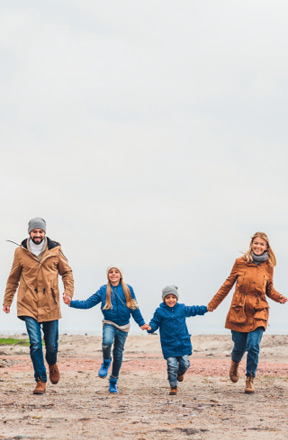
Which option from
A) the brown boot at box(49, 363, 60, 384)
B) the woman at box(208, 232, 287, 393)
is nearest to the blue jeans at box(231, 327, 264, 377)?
the woman at box(208, 232, 287, 393)

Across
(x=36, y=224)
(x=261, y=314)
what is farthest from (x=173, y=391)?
(x=36, y=224)

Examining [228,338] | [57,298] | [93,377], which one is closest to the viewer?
[57,298]

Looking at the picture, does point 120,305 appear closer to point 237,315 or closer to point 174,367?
point 174,367

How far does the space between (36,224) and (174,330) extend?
2.72 metres

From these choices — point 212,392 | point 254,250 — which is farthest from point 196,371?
point 254,250

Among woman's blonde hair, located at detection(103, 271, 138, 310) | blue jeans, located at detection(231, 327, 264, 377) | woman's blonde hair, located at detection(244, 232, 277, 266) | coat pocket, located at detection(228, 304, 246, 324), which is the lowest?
blue jeans, located at detection(231, 327, 264, 377)

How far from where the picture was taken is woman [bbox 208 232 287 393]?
10297mm

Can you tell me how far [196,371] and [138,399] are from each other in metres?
5.14

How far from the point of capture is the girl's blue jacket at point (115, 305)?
403 inches

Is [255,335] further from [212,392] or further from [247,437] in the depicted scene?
[247,437]

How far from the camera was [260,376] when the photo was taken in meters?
13.4

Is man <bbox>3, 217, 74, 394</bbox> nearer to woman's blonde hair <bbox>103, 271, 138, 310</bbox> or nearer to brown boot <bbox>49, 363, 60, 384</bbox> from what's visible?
brown boot <bbox>49, 363, 60, 384</bbox>

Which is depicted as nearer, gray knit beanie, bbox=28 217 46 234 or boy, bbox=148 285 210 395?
gray knit beanie, bbox=28 217 46 234

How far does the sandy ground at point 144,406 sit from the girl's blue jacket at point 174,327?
0.70 m
